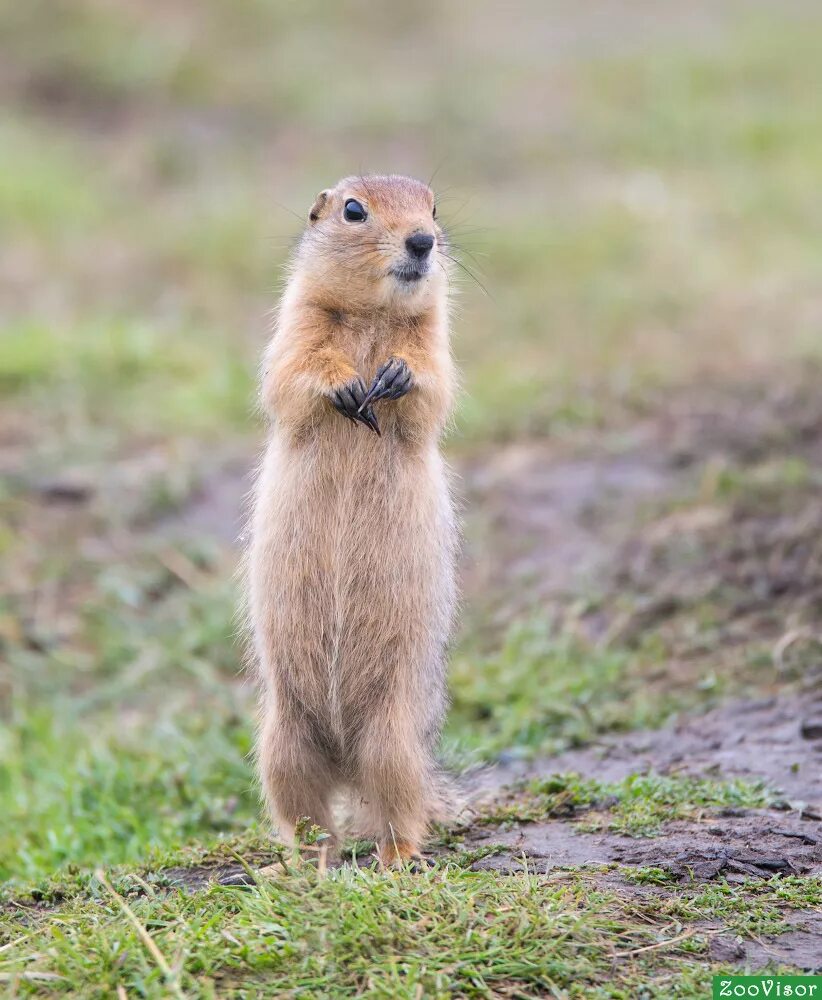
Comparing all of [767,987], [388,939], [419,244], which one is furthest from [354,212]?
[767,987]

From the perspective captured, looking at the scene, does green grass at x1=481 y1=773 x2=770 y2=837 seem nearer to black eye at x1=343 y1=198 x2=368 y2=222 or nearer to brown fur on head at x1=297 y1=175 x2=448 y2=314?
brown fur on head at x1=297 y1=175 x2=448 y2=314

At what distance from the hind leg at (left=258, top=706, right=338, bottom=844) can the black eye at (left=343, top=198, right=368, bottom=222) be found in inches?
67.1

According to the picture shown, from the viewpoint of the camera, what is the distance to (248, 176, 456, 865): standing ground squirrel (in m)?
4.37

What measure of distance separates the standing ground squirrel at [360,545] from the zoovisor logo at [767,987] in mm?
1301

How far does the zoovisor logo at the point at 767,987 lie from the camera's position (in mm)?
3264

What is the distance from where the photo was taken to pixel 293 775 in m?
4.44

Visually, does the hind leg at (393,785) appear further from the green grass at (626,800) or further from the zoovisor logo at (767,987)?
the zoovisor logo at (767,987)

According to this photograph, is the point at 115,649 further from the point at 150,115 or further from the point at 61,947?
the point at 150,115

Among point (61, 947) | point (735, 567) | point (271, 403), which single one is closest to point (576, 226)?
point (735, 567)

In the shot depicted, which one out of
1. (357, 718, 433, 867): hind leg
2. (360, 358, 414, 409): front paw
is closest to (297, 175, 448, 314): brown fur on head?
(360, 358, 414, 409): front paw

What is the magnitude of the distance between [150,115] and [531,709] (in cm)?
1126

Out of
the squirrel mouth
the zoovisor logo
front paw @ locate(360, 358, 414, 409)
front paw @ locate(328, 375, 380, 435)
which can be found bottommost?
the zoovisor logo

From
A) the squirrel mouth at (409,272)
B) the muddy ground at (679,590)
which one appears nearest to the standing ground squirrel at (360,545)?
the squirrel mouth at (409,272)

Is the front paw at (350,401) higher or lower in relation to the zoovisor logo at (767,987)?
higher
